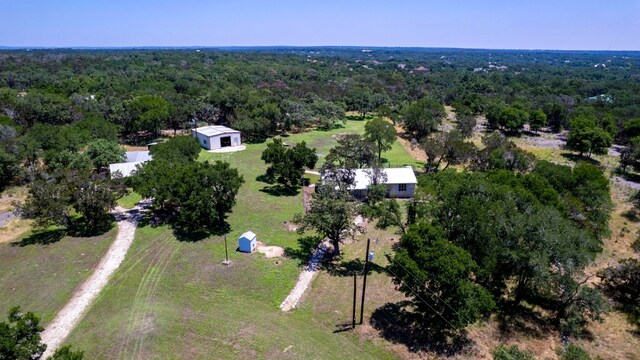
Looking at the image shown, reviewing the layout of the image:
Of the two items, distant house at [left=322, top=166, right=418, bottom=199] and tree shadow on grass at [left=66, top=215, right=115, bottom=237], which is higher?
distant house at [left=322, top=166, right=418, bottom=199]

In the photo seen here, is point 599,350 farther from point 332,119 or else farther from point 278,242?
point 332,119

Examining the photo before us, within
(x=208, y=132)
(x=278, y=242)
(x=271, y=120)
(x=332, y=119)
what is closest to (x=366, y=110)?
(x=332, y=119)

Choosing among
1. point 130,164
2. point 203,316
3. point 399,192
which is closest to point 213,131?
point 130,164

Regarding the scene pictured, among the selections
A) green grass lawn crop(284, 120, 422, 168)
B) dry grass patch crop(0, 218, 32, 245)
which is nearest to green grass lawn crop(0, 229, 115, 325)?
dry grass patch crop(0, 218, 32, 245)

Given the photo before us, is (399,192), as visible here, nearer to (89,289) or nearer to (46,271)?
(89,289)

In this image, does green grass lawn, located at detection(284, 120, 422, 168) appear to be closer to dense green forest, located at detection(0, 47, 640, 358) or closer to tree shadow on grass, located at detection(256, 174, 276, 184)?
dense green forest, located at detection(0, 47, 640, 358)

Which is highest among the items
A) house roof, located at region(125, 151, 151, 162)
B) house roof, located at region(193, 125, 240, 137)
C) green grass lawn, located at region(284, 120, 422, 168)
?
house roof, located at region(193, 125, 240, 137)
